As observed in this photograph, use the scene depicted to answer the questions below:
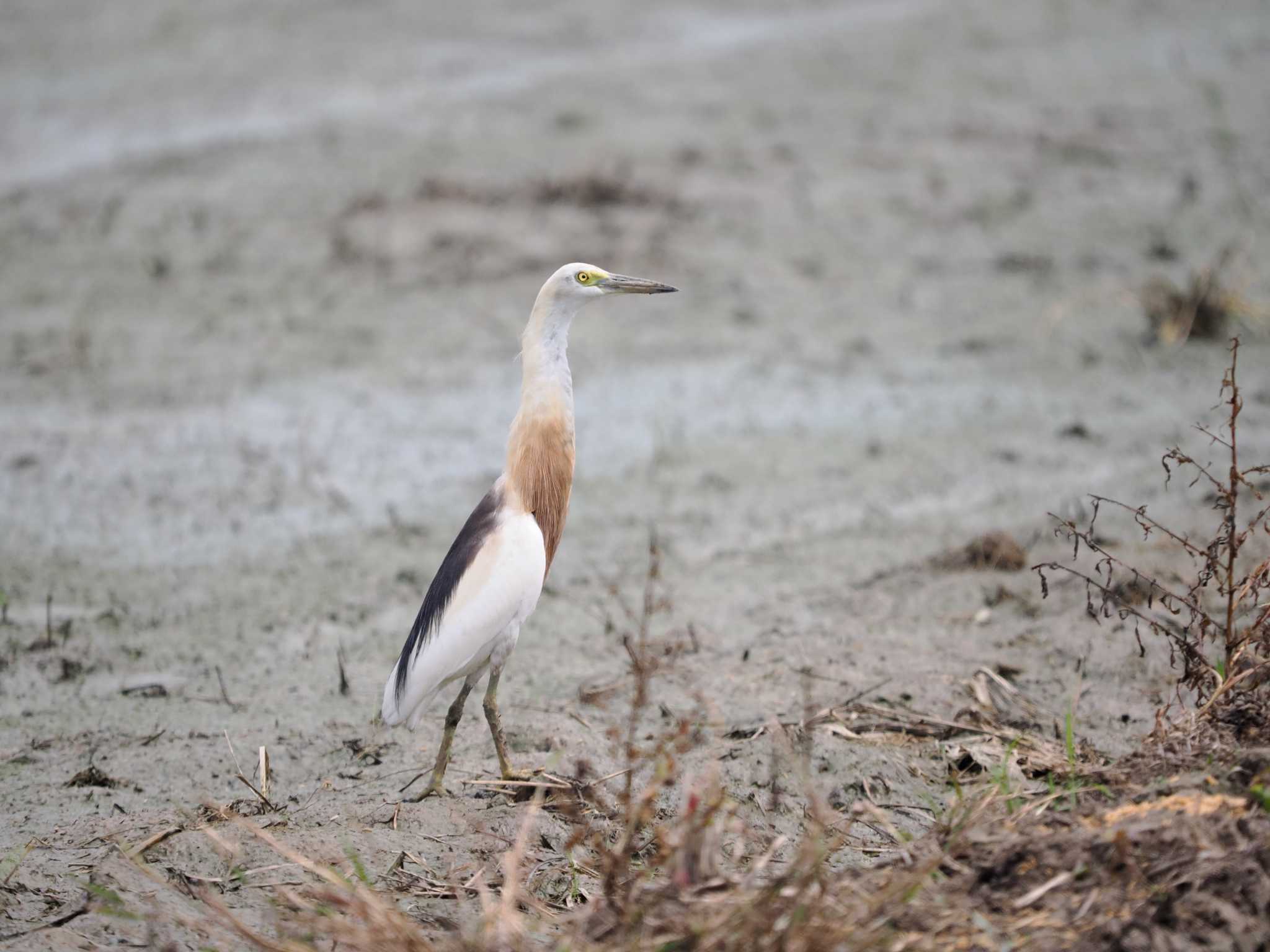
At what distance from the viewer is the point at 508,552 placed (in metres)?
3.66

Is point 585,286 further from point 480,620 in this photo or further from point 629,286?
point 480,620

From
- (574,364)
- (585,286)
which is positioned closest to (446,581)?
(585,286)

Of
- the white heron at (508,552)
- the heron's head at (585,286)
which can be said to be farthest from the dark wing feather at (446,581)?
the heron's head at (585,286)

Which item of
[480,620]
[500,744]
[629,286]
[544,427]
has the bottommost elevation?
[500,744]

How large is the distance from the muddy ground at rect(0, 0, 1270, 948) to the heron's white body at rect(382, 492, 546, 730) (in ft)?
1.06

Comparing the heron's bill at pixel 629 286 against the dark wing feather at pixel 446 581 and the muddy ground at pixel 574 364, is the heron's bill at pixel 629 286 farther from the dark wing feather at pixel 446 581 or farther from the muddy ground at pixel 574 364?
the muddy ground at pixel 574 364

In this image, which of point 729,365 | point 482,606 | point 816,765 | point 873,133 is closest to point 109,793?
point 482,606

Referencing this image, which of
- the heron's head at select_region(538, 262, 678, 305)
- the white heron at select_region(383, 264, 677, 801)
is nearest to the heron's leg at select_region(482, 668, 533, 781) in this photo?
the white heron at select_region(383, 264, 677, 801)

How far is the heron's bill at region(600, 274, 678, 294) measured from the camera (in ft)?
13.0

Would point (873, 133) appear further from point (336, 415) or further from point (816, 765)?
point (816, 765)

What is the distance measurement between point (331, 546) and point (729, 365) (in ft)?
9.40

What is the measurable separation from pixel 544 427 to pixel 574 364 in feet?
12.6

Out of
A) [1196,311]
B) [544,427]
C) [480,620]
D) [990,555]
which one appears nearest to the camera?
[480,620]

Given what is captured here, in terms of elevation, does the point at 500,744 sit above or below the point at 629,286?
below
